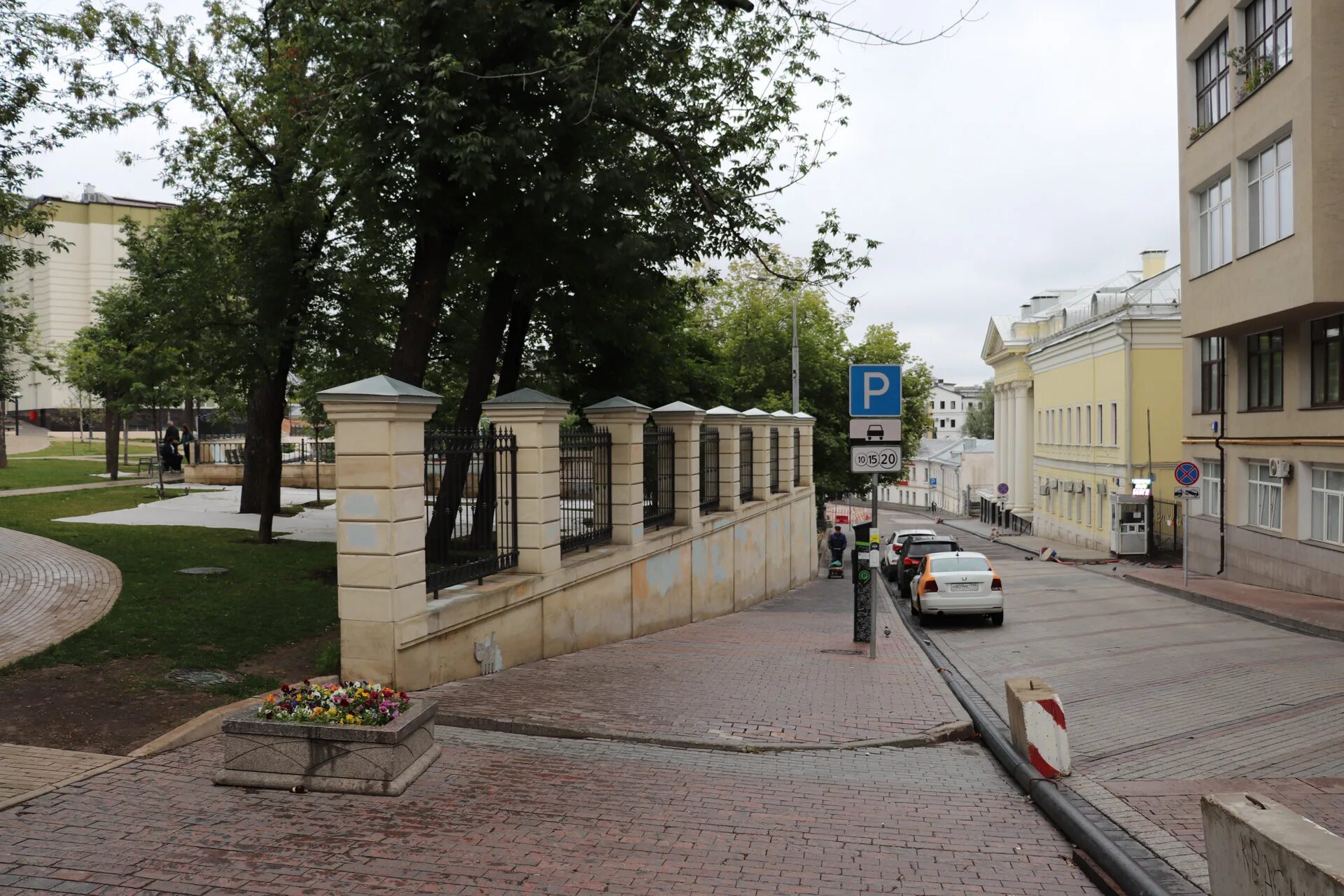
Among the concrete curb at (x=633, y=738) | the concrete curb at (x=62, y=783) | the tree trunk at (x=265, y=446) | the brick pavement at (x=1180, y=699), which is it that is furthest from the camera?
the tree trunk at (x=265, y=446)

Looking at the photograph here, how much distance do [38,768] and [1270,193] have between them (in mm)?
23099

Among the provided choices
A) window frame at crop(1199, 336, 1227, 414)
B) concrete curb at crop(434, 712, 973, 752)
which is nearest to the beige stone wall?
concrete curb at crop(434, 712, 973, 752)

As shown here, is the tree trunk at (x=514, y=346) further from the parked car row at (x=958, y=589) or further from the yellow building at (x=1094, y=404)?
the yellow building at (x=1094, y=404)

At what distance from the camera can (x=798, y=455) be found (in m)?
28.1

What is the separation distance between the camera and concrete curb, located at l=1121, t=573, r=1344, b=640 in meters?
16.3

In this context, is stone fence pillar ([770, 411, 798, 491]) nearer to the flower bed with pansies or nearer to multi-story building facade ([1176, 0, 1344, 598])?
multi-story building facade ([1176, 0, 1344, 598])

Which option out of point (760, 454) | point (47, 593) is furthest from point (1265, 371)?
point (47, 593)

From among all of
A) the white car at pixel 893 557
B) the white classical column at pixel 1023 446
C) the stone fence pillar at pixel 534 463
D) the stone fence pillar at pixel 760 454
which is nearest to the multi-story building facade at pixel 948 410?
the white classical column at pixel 1023 446

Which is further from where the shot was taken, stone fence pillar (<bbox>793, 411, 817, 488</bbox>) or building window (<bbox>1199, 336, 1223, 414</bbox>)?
stone fence pillar (<bbox>793, 411, 817, 488</bbox>)

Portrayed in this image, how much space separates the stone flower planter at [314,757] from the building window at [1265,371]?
22.3m

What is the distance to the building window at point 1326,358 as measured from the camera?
67.3 ft

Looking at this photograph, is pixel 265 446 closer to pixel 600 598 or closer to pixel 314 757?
pixel 600 598

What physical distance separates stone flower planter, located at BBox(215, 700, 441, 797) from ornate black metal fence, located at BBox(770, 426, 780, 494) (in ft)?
61.6

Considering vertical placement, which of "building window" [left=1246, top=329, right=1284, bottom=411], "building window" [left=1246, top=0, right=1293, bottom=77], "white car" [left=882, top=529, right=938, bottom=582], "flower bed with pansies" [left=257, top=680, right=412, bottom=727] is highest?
"building window" [left=1246, top=0, right=1293, bottom=77]
